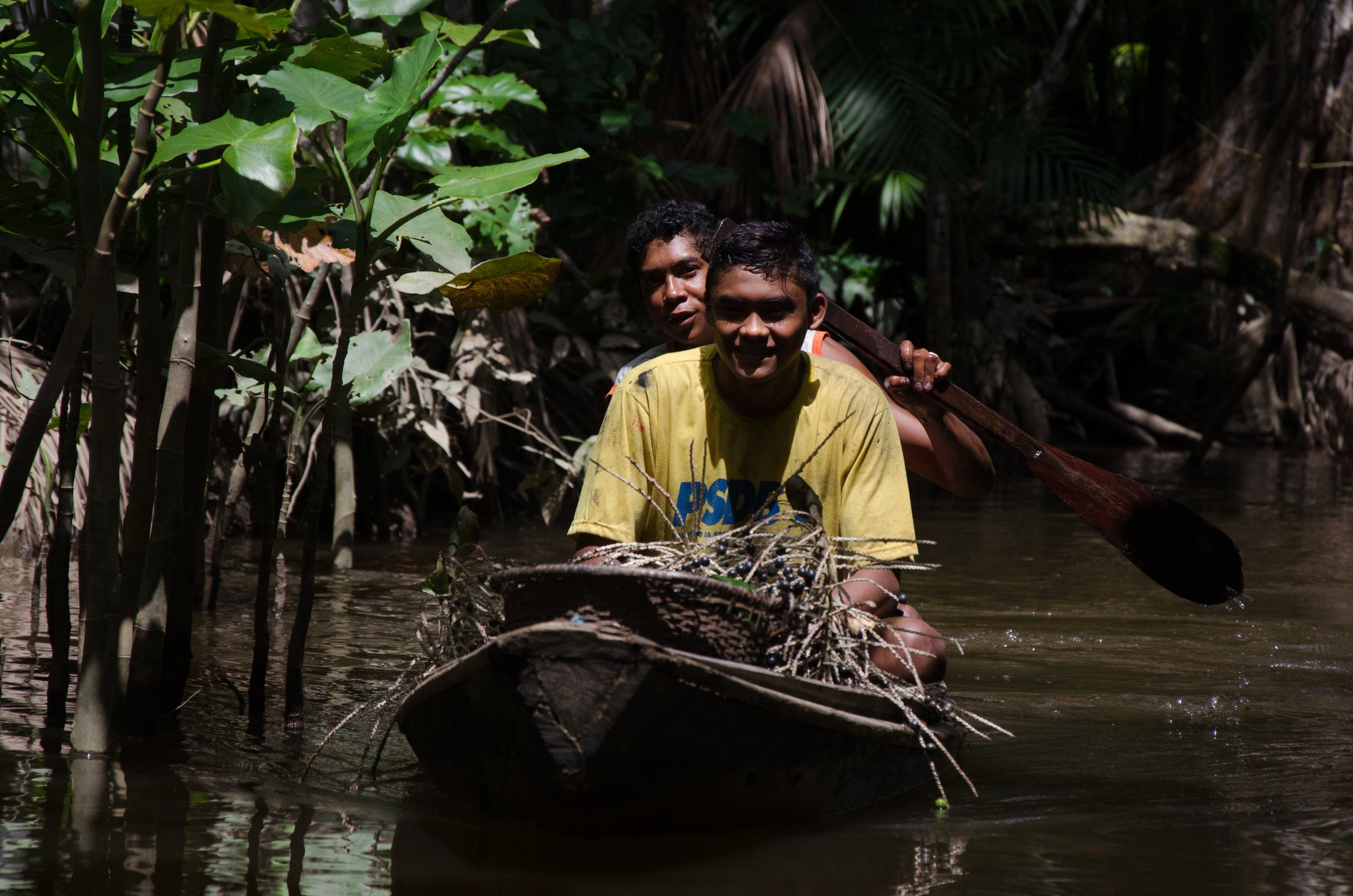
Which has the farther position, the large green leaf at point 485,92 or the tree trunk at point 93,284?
the large green leaf at point 485,92

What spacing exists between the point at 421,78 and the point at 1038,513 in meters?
6.18

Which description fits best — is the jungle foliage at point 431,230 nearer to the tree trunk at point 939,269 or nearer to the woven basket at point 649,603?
the tree trunk at point 939,269

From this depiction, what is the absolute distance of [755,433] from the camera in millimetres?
2889

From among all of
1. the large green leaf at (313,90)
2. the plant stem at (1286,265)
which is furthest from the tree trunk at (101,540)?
the plant stem at (1286,265)

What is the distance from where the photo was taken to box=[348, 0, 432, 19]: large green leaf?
274 cm

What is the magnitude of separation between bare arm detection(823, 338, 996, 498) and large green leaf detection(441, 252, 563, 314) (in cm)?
78

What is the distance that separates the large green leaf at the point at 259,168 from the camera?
91.9 inches

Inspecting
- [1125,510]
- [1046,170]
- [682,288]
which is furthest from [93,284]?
[1046,170]

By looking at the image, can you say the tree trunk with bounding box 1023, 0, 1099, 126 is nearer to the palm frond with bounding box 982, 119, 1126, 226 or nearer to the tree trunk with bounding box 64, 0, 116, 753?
the palm frond with bounding box 982, 119, 1126, 226

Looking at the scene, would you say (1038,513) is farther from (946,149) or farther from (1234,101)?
(1234,101)

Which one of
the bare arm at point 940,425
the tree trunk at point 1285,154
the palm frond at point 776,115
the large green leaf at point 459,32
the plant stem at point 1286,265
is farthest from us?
the tree trunk at point 1285,154

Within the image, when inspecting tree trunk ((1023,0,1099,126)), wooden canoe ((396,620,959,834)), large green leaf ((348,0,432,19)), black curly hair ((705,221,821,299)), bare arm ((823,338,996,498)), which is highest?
tree trunk ((1023,0,1099,126))

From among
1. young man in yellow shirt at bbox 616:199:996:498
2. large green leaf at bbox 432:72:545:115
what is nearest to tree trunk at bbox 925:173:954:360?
large green leaf at bbox 432:72:545:115

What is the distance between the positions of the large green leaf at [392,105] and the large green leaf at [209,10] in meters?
0.27
